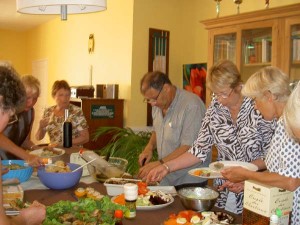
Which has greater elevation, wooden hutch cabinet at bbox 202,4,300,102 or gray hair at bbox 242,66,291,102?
wooden hutch cabinet at bbox 202,4,300,102

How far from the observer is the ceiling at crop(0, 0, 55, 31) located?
5.98m

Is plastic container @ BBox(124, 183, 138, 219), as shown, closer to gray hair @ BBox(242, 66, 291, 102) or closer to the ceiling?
gray hair @ BBox(242, 66, 291, 102)

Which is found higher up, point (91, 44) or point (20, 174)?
point (91, 44)

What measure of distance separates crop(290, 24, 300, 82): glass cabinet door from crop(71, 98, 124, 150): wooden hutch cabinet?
6.77ft

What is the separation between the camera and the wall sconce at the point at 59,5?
→ 5.92ft

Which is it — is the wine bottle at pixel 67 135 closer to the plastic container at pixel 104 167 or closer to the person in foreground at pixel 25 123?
the person in foreground at pixel 25 123

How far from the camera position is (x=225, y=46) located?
4.01 m

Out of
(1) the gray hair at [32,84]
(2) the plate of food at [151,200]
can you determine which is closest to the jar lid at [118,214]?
(2) the plate of food at [151,200]

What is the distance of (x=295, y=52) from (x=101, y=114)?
7.41 ft

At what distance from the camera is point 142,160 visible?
2928 mm

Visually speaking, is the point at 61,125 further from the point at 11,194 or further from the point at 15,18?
the point at 15,18

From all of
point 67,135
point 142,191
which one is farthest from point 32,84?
point 142,191

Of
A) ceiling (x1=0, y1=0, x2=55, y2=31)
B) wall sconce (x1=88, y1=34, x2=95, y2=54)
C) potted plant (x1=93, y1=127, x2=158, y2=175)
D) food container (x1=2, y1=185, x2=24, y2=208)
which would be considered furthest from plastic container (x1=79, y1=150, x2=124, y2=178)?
ceiling (x1=0, y1=0, x2=55, y2=31)

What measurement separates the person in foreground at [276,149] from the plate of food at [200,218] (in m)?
0.25
